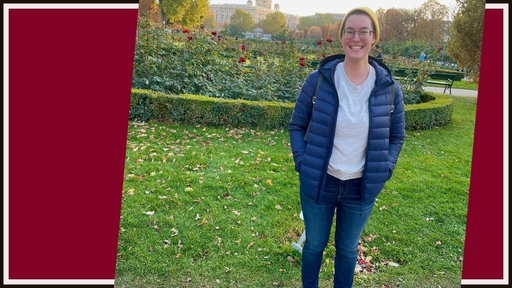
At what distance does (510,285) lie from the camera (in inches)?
83.4

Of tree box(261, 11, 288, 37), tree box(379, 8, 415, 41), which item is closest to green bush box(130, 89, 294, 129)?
tree box(261, 11, 288, 37)

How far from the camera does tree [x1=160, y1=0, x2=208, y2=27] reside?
71.5 ft

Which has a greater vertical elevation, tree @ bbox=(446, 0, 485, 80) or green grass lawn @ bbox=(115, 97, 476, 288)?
tree @ bbox=(446, 0, 485, 80)

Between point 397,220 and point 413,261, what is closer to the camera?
point 413,261

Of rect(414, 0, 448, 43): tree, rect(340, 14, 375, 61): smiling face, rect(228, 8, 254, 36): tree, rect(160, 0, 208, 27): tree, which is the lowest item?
rect(340, 14, 375, 61): smiling face

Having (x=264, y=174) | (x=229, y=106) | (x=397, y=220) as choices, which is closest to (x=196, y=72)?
(x=229, y=106)

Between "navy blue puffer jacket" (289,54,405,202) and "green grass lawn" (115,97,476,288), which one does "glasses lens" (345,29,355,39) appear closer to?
"navy blue puffer jacket" (289,54,405,202)

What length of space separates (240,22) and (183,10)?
1090 centimetres

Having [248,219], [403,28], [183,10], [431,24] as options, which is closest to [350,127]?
[248,219]

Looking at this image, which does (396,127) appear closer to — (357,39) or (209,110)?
(357,39)

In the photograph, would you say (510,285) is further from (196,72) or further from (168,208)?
(196,72)

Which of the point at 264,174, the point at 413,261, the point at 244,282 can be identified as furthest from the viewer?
the point at 264,174

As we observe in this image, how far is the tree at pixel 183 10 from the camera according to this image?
2178cm

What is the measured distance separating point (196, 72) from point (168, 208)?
14.4 feet
